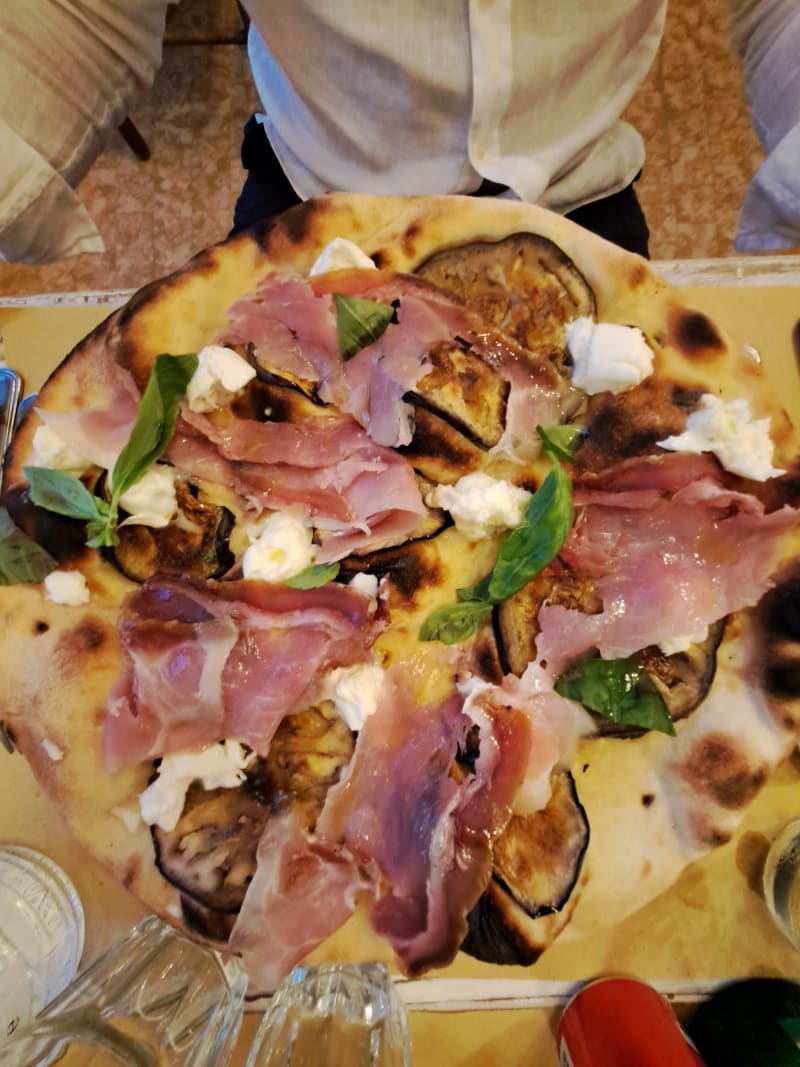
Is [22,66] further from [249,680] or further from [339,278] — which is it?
[249,680]

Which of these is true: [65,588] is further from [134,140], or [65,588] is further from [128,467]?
[134,140]

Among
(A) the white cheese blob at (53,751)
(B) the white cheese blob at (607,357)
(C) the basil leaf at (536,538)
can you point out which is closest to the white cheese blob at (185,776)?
(A) the white cheese blob at (53,751)

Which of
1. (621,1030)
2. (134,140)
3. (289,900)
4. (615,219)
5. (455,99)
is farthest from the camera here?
(134,140)

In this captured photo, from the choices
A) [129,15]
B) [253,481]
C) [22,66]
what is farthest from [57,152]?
[253,481]

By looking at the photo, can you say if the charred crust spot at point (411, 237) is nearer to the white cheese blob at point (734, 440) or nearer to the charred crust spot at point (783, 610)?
the white cheese blob at point (734, 440)

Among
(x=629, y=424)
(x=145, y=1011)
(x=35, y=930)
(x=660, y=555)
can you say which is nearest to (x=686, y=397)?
(x=629, y=424)
